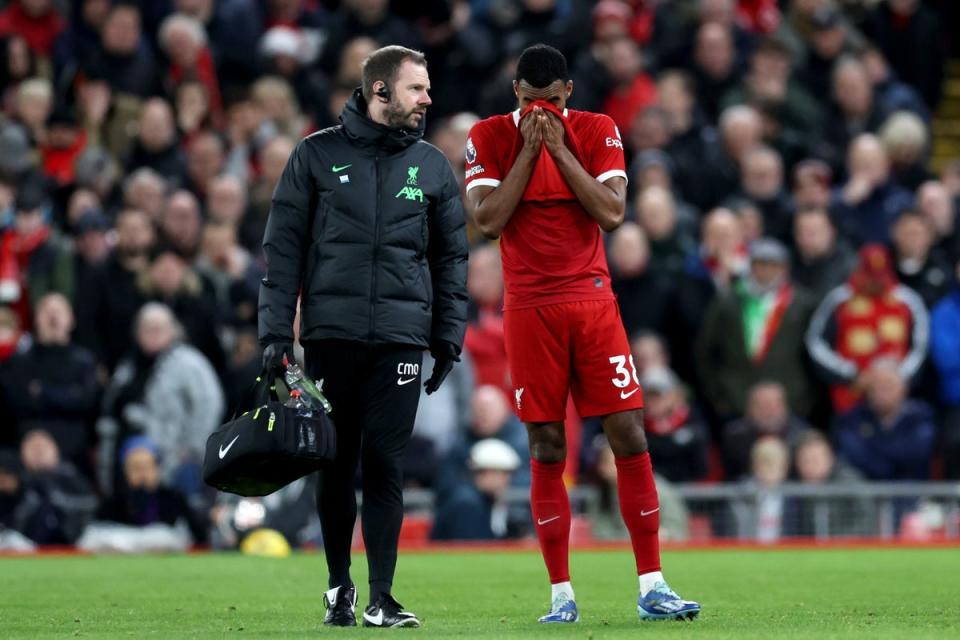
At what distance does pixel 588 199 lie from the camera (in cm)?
891

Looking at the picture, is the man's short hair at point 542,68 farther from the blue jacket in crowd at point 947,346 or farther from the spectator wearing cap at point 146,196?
the blue jacket in crowd at point 947,346

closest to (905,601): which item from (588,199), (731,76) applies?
(588,199)

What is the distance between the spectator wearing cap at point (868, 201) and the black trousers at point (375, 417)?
1047 cm

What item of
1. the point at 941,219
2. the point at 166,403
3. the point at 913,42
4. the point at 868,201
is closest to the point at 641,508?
the point at 166,403

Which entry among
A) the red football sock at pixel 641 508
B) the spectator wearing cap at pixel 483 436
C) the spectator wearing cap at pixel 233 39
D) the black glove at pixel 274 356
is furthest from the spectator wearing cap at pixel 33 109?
the red football sock at pixel 641 508

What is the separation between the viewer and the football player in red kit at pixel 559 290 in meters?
8.95

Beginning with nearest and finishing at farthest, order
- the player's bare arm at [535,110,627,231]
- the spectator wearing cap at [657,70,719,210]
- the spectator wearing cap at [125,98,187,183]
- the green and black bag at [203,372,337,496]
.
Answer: the green and black bag at [203,372,337,496] < the player's bare arm at [535,110,627,231] < the spectator wearing cap at [125,98,187,183] < the spectator wearing cap at [657,70,719,210]

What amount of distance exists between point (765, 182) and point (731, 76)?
219cm

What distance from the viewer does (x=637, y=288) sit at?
17.2 meters

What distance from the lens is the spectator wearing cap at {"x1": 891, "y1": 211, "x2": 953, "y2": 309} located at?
57.3 ft

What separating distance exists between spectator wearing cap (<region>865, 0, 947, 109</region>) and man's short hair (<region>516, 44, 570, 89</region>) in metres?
13.9

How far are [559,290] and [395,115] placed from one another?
1100 mm

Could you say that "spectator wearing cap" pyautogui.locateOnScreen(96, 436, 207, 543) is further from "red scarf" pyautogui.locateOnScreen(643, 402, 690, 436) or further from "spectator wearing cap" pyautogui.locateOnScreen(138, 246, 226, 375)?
"red scarf" pyautogui.locateOnScreen(643, 402, 690, 436)

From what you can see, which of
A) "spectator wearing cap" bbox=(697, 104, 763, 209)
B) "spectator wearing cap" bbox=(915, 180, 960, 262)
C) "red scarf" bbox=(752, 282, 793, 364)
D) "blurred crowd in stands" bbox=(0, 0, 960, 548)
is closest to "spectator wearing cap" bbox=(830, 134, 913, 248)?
"blurred crowd in stands" bbox=(0, 0, 960, 548)
